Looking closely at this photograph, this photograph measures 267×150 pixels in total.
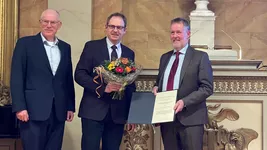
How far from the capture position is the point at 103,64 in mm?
3613

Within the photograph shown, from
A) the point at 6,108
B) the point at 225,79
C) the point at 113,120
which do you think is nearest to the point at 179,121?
the point at 113,120

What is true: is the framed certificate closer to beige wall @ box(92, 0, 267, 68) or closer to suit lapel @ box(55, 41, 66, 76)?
suit lapel @ box(55, 41, 66, 76)

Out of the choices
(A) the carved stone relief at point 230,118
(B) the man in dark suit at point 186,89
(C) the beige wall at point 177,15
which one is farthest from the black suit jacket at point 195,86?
(C) the beige wall at point 177,15

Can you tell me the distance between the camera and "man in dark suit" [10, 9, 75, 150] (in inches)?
141

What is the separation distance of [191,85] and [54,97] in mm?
1013

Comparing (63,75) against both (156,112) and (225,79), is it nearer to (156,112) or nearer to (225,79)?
(156,112)

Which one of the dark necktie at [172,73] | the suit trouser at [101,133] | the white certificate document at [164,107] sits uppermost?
the dark necktie at [172,73]

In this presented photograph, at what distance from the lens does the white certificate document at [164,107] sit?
338cm

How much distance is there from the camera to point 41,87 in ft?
11.9

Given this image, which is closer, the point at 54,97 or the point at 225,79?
the point at 54,97

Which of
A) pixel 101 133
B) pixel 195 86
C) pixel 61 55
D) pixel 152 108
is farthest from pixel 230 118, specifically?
pixel 61 55

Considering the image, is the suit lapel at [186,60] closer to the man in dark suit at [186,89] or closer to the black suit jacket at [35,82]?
the man in dark suit at [186,89]

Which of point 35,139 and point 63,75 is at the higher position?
point 63,75

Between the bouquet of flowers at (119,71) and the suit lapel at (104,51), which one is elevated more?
the suit lapel at (104,51)
